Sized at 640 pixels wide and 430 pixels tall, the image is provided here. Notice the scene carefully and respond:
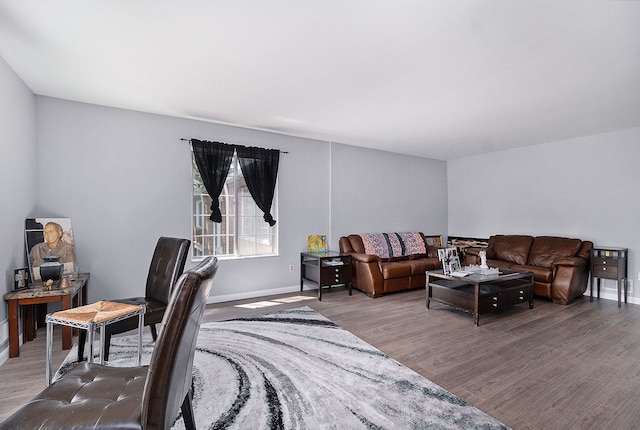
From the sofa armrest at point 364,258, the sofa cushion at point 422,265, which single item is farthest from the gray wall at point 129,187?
the sofa cushion at point 422,265

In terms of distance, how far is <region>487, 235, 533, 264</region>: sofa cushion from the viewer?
5.21 meters

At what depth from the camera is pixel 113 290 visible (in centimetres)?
373

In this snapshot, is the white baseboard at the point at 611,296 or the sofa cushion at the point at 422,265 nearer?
the white baseboard at the point at 611,296

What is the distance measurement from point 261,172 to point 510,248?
4458 millimetres

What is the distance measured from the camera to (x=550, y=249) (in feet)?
16.1

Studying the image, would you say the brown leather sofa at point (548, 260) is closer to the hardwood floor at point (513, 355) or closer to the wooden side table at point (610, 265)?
the wooden side table at point (610, 265)


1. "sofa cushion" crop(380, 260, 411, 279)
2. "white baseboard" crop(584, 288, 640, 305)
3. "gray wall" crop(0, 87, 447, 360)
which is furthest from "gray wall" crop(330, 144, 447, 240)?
"white baseboard" crop(584, 288, 640, 305)

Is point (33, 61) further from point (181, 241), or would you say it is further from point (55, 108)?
point (181, 241)

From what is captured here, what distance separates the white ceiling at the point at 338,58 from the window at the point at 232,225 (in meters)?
1.00

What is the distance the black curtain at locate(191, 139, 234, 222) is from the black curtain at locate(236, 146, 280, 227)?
0.23 metres

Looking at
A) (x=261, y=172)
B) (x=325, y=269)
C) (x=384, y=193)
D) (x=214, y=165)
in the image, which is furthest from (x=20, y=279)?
(x=384, y=193)

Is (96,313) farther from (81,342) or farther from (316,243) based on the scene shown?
(316,243)

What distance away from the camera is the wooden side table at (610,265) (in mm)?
4262

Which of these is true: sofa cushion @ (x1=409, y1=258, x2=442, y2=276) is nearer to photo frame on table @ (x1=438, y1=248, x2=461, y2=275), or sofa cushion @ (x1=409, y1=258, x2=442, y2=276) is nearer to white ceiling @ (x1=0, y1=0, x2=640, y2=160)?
photo frame on table @ (x1=438, y1=248, x2=461, y2=275)
